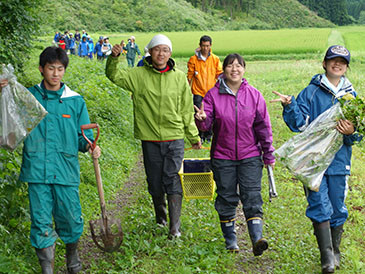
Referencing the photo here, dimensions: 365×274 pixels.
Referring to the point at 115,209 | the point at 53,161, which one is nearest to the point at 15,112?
the point at 53,161

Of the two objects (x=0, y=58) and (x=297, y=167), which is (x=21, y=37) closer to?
(x=0, y=58)

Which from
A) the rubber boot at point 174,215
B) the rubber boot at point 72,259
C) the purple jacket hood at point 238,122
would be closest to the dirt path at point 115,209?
the rubber boot at point 72,259

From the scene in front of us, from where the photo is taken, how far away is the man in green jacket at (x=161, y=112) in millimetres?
5801

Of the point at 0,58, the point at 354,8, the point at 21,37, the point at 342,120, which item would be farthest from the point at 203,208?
the point at 354,8

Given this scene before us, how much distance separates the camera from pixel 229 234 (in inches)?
224

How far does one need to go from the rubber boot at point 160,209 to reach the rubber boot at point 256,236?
1210 millimetres

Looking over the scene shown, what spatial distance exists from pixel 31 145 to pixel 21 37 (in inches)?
260

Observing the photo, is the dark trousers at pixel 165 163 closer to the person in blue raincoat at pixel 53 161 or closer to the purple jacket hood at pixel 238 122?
the purple jacket hood at pixel 238 122

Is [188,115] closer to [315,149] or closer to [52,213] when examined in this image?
[315,149]

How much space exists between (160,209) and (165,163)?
0.68 metres

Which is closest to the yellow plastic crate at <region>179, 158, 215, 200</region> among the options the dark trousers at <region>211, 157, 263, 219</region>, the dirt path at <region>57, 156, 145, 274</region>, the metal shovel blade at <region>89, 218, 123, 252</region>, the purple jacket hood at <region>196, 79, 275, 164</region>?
the dark trousers at <region>211, 157, 263, 219</region>

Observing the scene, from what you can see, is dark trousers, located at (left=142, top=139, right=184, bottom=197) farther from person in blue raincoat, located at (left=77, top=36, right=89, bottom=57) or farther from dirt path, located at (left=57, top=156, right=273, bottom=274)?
person in blue raincoat, located at (left=77, top=36, right=89, bottom=57)

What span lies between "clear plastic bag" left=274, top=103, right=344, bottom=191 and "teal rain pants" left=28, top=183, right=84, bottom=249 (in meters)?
2.09

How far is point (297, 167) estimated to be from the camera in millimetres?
5086
